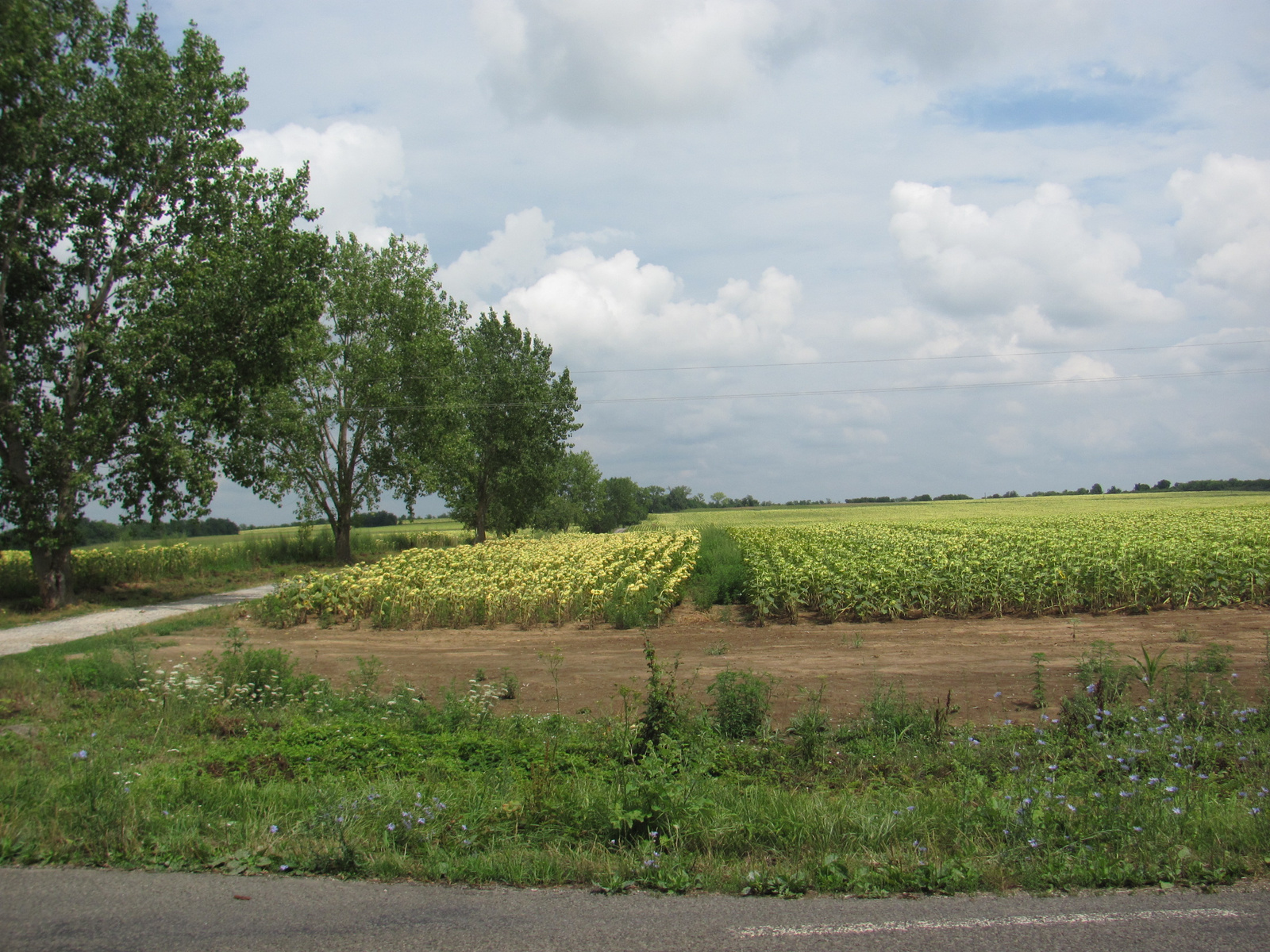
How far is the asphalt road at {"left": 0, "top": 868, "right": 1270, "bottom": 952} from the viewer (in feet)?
11.2

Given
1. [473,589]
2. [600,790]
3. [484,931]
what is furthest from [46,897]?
[473,589]

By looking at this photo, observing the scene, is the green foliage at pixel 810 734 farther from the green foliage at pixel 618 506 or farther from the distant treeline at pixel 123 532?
the green foliage at pixel 618 506

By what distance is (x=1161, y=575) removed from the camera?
50.6 ft

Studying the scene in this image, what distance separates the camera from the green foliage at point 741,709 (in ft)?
23.1

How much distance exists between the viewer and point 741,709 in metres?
7.16

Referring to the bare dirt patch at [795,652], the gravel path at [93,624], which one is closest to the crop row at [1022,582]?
the bare dirt patch at [795,652]

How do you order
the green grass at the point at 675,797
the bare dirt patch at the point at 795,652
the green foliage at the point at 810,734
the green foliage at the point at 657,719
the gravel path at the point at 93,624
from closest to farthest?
the green grass at the point at 675,797 < the green foliage at the point at 657,719 < the green foliage at the point at 810,734 < the bare dirt patch at the point at 795,652 < the gravel path at the point at 93,624

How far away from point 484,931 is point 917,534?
87.4 feet

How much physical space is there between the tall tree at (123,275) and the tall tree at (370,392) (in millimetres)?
8697

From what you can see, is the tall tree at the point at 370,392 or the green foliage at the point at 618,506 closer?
the tall tree at the point at 370,392

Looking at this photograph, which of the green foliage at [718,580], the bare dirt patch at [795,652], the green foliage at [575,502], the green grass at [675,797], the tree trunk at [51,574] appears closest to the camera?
the green grass at [675,797]

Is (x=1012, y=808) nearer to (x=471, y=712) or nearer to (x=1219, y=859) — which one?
(x=1219, y=859)

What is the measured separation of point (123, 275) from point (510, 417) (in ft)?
82.3

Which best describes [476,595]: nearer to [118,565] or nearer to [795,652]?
[795,652]
